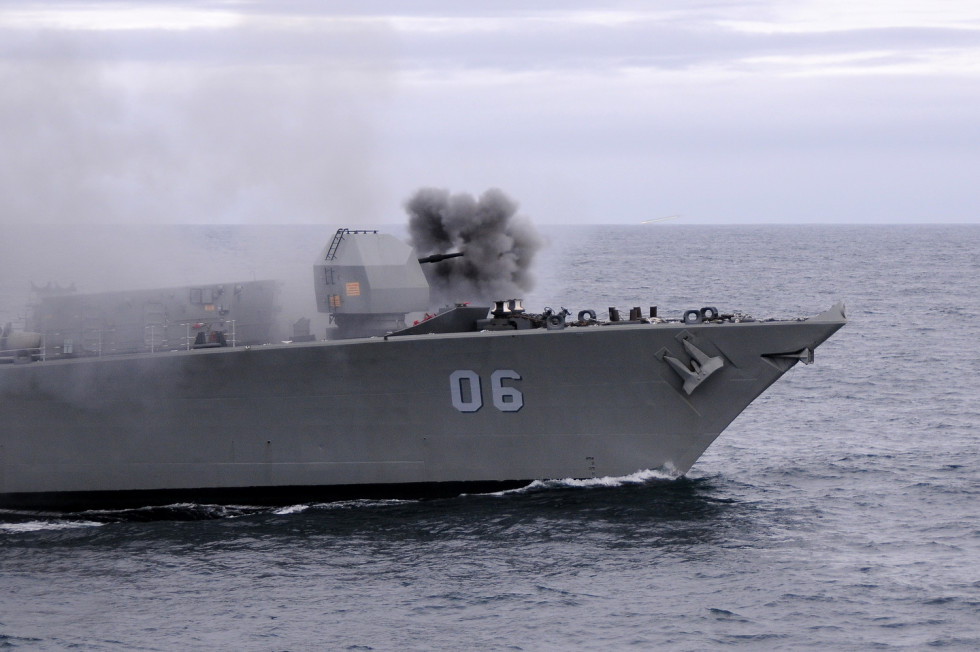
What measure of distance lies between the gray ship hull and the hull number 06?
0.03 m

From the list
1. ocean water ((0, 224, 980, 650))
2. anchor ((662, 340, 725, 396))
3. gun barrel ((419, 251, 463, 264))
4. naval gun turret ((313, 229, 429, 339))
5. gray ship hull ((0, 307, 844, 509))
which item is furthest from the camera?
gun barrel ((419, 251, 463, 264))

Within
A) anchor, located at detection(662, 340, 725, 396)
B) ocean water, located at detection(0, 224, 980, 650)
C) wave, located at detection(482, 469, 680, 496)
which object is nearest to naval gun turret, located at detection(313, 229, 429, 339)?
ocean water, located at detection(0, 224, 980, 650)

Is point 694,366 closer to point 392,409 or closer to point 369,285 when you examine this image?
point 392,409

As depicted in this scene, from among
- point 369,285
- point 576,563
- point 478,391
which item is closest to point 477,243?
point 369,285

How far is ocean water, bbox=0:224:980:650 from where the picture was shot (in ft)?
53.0

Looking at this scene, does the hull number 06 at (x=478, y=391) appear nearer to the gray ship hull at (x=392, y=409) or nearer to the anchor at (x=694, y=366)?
the gray ship hull at (x=392, y=409)

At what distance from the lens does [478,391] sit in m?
22.0

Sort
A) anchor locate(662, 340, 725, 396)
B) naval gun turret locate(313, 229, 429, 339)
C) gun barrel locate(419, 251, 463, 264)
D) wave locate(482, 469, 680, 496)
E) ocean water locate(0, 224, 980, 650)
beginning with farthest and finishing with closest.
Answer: gun barrel locate(419, 251, 463, 264) < naval gun turret locate(313, 229, 429, 339) < wave locate(482, 469, 680, 496) < anchor locate(662, 340, 725, 396) < ocean water locate(0, 224, 980, 650)

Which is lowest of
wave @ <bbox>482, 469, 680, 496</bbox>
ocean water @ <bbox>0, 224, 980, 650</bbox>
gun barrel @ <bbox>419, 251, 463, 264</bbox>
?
ocean water @ <bbox>0, 224, 980, 650</bbox>

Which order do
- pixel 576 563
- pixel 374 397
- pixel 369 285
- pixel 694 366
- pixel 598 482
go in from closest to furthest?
pixel 576 563
pixel 694 366
pixel 374 397
pixel 598 482
pixel 369 285

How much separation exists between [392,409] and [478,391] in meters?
1.86

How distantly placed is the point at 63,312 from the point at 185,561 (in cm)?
882

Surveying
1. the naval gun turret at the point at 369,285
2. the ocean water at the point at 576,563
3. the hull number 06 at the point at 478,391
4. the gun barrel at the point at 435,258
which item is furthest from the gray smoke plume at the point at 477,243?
the ocean water at the point at 576,563

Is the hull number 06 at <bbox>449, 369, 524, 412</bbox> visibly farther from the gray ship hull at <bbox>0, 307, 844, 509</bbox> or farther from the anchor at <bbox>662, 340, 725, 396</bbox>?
the anchor at <bbox>662, 340, 725, 396</bbox>
